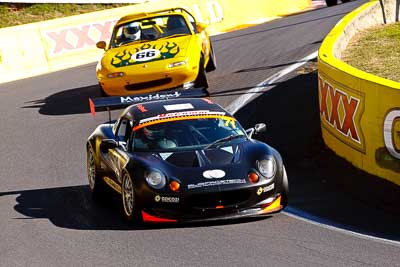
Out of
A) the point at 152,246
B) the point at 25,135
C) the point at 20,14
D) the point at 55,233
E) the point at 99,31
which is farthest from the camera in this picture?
the point at 20,14

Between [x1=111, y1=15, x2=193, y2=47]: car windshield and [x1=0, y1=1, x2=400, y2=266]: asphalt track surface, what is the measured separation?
1.37m

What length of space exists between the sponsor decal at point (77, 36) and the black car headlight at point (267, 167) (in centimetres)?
1481

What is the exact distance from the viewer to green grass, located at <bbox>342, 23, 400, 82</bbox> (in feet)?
54.6

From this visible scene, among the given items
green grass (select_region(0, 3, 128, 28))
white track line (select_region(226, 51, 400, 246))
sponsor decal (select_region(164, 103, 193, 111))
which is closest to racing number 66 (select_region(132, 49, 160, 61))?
white track line (select_region(226, 51, 400, 246))

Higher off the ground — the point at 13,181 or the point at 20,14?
the point at 13,181

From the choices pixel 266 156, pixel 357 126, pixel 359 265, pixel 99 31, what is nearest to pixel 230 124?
pixel 266 156

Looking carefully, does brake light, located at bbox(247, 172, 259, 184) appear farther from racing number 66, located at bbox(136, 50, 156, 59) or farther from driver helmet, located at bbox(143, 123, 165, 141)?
racing number 66, located at bbox(136, 50, 156, 59)

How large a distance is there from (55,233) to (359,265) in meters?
3.23

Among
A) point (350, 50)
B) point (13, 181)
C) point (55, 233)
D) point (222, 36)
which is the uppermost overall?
point (55, 233)

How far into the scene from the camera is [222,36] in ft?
89.0

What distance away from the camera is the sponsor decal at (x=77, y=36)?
23859 mm

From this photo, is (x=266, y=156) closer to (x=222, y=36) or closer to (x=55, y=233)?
(x=55, y=233)

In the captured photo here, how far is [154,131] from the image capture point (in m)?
10.4

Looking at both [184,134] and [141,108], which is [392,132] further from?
[141,108]
